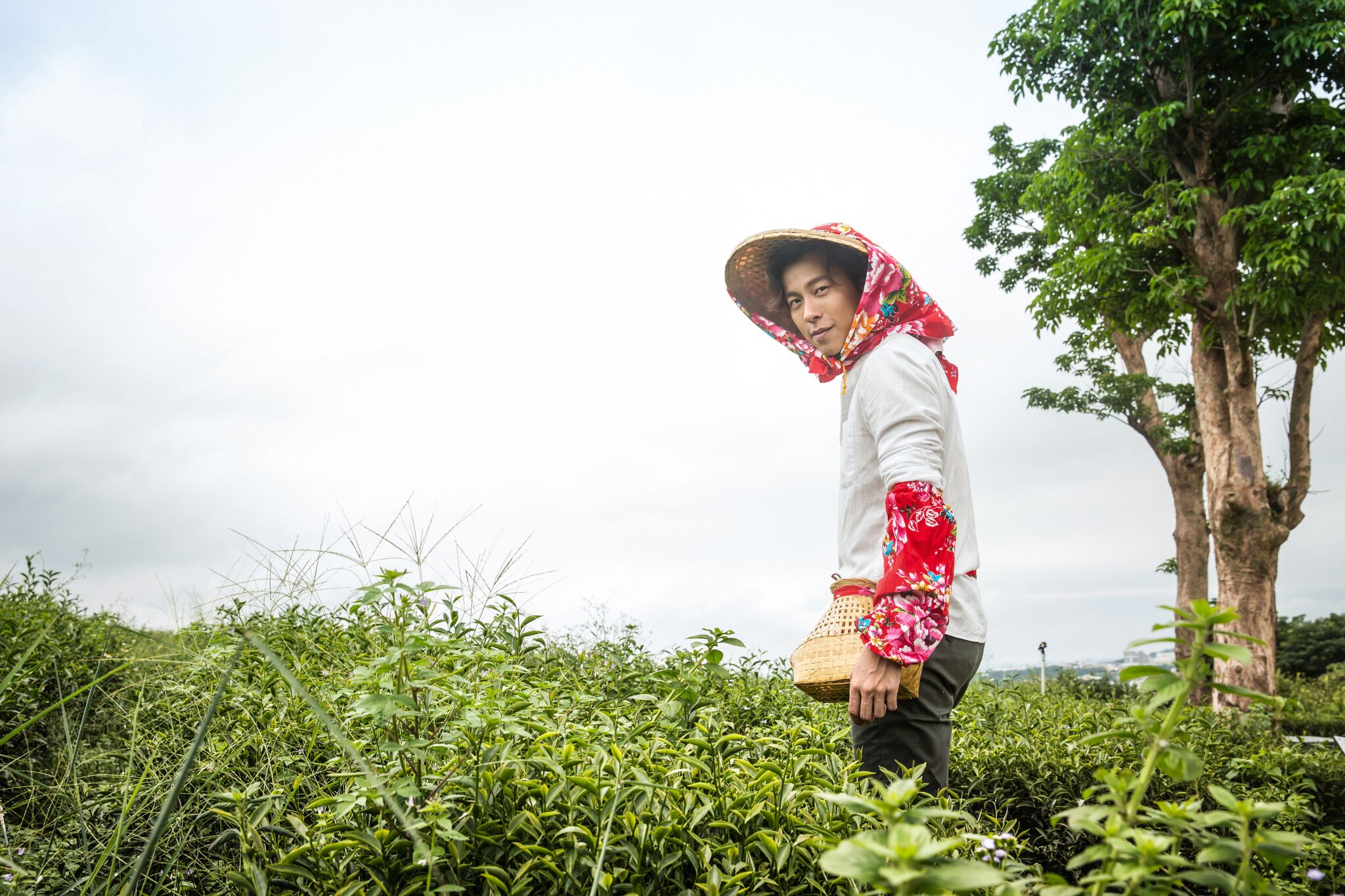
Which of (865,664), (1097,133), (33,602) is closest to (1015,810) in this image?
(865,664)

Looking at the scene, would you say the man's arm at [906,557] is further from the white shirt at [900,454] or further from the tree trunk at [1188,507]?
the tree trunk at [1188,507]

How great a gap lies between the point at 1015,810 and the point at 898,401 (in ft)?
9.04

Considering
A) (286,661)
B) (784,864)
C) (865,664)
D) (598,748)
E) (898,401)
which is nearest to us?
(784,864)

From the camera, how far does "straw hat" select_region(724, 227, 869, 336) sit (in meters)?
2.89

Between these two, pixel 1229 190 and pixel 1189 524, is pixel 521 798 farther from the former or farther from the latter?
pixel 1189 524

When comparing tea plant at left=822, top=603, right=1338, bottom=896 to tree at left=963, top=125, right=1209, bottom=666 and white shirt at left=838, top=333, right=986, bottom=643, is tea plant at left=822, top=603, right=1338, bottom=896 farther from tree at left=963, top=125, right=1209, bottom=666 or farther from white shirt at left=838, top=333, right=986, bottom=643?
tree at left=963, top=125, right=1209, bottom=666

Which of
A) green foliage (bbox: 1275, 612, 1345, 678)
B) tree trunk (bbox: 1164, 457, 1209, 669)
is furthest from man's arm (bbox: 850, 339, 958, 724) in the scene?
green foliage (bbox: 1275, 612, 1345, 678)

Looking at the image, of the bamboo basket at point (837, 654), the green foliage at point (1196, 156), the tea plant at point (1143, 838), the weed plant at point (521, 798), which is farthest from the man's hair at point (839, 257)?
the green foliage at point (1196, 156)

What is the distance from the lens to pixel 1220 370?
9906 mm

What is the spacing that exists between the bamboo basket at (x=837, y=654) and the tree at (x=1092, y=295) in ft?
29.2

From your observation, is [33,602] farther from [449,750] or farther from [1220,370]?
[1220,370]

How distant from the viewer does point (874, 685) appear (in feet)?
7.30

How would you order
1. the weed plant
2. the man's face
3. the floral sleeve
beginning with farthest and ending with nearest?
the man's face
the floral sleeve
the weed plant

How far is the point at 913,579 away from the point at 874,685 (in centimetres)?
31
